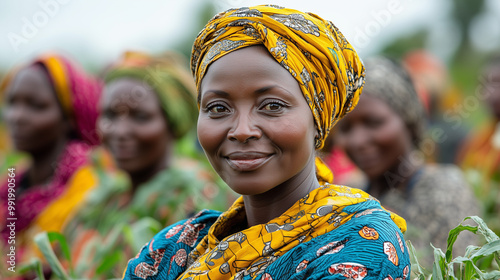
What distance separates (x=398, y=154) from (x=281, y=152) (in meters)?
2.29

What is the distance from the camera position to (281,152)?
1.84 metres

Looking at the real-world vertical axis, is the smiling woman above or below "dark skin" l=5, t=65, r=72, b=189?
above

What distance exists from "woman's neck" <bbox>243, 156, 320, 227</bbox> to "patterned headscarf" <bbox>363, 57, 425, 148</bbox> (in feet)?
6.75

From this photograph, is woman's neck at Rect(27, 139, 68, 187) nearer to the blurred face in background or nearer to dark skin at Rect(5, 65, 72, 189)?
dark skin at Rect(5, 65, 72, 189)

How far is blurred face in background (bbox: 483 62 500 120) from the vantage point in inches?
224

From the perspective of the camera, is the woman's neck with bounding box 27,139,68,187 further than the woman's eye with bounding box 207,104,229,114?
Yes

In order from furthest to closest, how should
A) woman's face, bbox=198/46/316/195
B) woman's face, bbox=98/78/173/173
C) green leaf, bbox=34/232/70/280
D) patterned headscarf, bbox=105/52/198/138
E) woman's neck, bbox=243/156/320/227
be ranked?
patterned headscarf, bbox=105/52/198/138
woman's face, bbox=98/78/173/173
green leaf, bbox=34/232/70/280
woman's neck, bbox=243/156/320/227
woman's face, bbox=198/46/316/195

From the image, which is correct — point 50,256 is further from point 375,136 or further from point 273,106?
point 375,136

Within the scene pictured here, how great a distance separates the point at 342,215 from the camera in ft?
5.83

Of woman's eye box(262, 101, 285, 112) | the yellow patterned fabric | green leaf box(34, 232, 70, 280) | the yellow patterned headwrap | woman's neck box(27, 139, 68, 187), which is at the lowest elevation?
woman's neck box(27, 139, 68, 187)

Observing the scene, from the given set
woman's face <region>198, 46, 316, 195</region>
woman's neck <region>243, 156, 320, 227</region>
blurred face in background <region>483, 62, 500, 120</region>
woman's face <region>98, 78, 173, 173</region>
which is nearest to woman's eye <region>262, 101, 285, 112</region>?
woman's face <region>198, 46, 316, 195</region>

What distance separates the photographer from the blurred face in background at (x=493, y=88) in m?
5.70

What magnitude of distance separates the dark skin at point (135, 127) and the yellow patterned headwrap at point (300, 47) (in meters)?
2.33

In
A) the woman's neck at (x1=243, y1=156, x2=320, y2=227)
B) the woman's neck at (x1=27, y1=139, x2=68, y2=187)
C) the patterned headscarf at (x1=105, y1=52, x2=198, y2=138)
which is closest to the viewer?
the woman's neck at (x1=243, y1=156, x2=320, y2=227)
